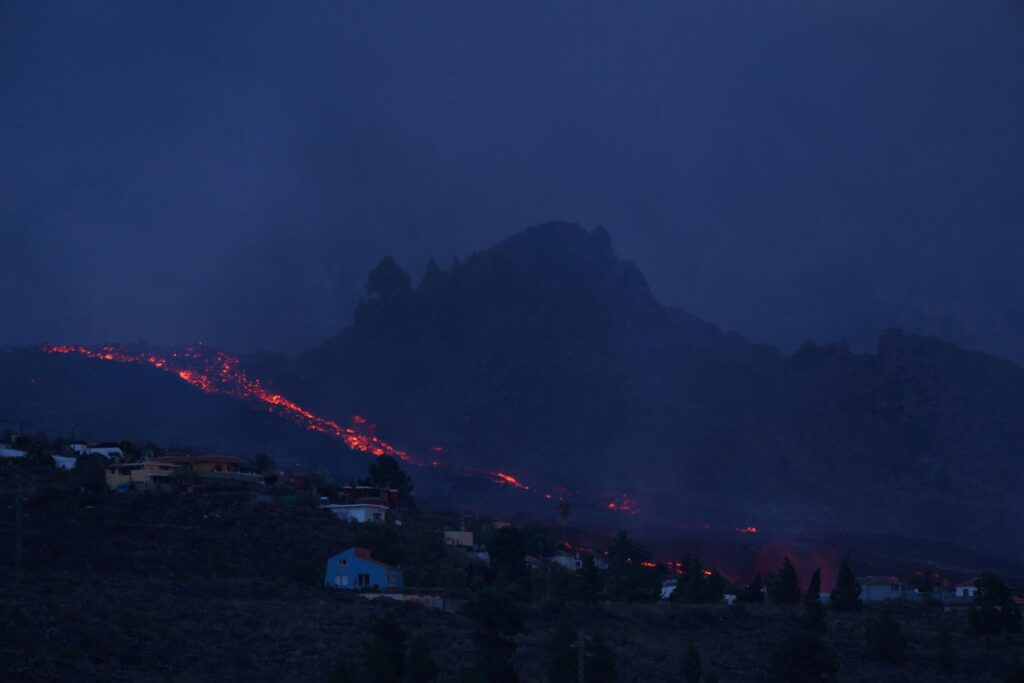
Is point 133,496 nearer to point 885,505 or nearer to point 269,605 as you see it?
point 269,605

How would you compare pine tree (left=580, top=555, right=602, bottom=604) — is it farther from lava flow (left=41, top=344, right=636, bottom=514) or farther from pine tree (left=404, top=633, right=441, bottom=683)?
lava flow (left=41, top=344, right=636, bottom=514)

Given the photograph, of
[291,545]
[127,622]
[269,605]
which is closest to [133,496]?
[291,545]

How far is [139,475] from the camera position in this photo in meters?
78.4

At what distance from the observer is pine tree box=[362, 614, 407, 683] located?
36562mm

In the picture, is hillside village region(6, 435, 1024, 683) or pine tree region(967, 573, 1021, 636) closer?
hillside village region(6, 435, 1024, 683)

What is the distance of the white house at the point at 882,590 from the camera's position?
84.9 m

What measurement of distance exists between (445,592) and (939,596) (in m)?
43.2

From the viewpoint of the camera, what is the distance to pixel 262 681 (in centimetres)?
4044

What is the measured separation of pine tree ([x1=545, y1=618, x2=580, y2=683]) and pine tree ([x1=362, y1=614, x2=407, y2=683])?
16.7ft

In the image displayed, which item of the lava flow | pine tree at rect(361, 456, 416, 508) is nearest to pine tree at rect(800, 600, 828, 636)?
pine tree at rect(361, 456, 416, 508)

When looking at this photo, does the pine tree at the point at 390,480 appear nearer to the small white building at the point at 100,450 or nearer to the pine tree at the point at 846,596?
the small white building at the point at 100,450

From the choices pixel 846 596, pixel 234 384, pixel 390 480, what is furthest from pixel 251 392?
pixel 846 596

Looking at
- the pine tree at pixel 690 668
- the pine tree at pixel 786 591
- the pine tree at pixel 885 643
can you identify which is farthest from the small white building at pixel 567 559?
the pine tree at pixel 690 668

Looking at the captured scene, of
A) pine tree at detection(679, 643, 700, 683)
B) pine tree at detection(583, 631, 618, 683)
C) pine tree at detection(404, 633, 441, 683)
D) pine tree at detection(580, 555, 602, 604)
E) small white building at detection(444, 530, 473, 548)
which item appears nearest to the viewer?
pine tree at detection(404, 633, 441, 683)
